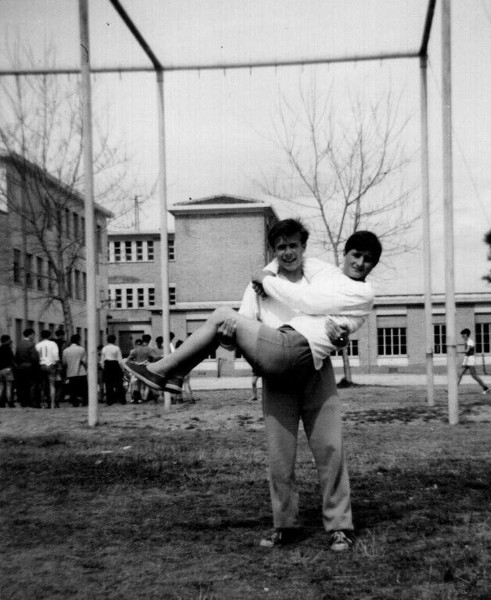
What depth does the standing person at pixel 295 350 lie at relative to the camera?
4715mm

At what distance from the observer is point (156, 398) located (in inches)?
776

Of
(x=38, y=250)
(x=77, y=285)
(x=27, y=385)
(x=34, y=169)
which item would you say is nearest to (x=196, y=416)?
(x=27, y=385)

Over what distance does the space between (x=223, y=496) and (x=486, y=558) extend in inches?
102

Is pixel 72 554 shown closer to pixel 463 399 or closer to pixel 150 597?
pixel 150 597

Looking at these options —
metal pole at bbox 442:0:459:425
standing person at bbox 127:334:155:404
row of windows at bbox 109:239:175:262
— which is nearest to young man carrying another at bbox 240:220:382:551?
metal pole at bbox 442:0:459:425

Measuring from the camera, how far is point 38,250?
36969mm

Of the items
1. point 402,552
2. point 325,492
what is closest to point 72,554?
point 325,492

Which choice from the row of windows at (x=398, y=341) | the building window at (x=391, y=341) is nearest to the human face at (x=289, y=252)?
the row of windows at (x=398, y=341)

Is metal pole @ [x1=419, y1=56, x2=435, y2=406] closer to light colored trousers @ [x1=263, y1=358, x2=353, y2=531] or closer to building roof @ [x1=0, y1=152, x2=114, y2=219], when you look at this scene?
light colored trousers @ [x1=263, y1=358, x2=353, y2=531]

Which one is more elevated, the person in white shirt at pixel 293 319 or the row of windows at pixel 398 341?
the person in white shirt at pixel 293 319

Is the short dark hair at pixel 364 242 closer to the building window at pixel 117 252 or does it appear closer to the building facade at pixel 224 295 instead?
the building facade at pixel 224 295

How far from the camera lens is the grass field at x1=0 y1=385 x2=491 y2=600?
4.11m

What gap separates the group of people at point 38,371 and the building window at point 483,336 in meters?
33.3

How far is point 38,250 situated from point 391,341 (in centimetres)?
2098
